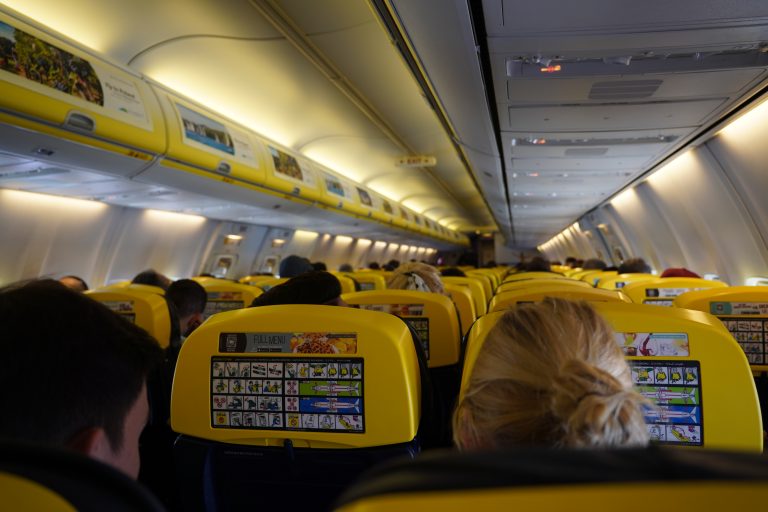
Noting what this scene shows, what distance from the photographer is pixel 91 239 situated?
329 inches

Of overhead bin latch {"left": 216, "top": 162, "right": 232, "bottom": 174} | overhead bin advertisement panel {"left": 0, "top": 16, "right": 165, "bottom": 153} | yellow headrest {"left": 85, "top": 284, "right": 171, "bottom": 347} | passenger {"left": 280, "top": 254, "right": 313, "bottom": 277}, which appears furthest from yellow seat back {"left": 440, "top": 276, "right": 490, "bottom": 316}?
overhead bin advertisement panel {"left": 0, "top": 16, "right": 165, "bottom": 153}

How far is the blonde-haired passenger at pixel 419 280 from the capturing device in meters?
4.39

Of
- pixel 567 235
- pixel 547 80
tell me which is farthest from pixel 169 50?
pixel 567 235

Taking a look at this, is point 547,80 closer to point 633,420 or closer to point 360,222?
point 633,420

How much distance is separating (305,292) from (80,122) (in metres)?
2.27

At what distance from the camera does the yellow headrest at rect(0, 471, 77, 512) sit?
2.02ft

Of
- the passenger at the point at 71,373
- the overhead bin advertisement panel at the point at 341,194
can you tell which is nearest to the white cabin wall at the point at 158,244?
the overhead bin advertisement panel at the point at 341,194

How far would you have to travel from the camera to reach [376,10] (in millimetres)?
3428

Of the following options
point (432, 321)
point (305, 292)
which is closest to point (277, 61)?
point (305, 292)

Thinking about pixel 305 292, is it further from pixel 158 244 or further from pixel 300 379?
pixel 158 244

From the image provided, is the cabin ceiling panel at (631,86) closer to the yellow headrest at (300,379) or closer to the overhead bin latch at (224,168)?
the yellow headrest at (300,379)

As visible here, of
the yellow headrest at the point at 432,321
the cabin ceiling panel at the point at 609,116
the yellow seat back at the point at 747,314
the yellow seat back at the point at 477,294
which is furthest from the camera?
the yellow seat back at the point at 477,294

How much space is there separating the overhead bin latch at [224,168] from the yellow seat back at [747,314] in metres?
4.83

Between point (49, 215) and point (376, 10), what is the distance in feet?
20.0
